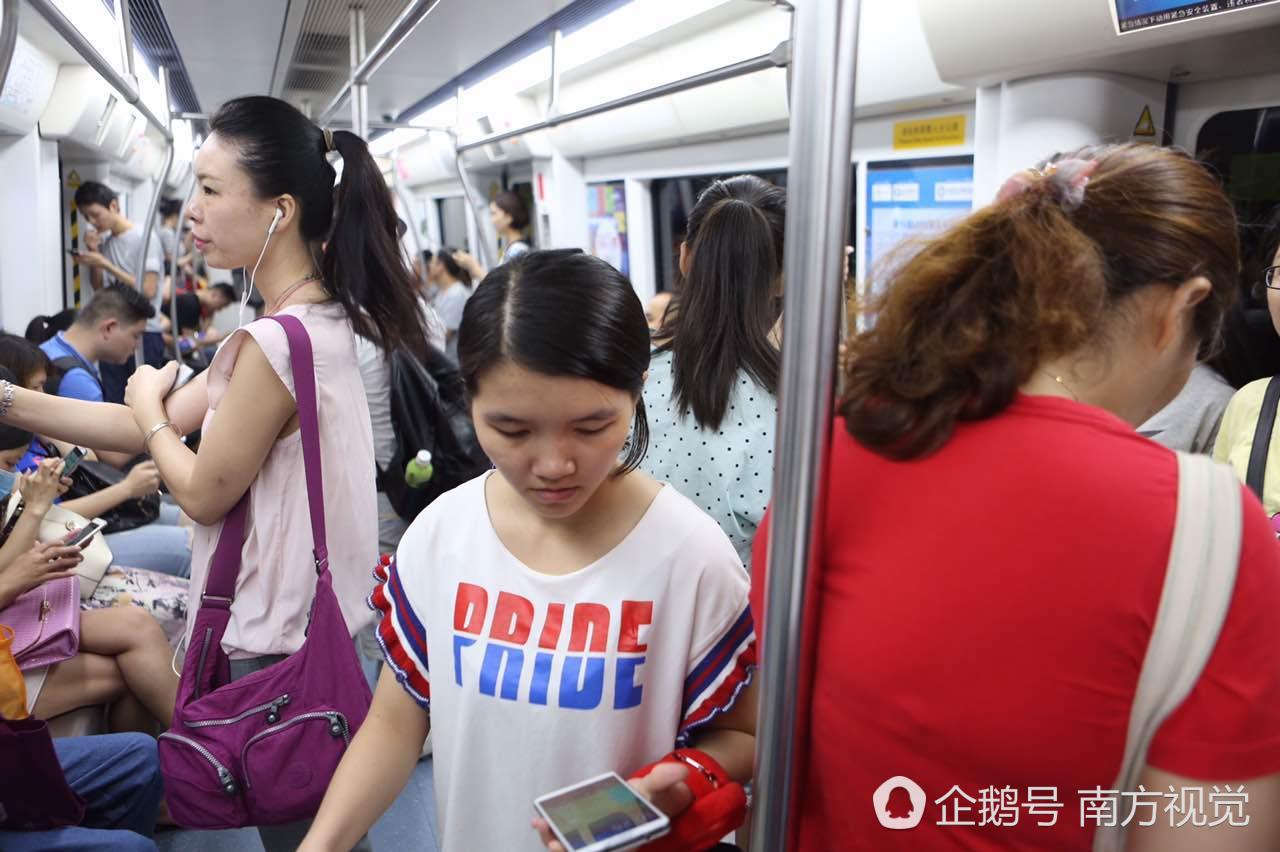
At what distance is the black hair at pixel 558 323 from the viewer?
1.00 m

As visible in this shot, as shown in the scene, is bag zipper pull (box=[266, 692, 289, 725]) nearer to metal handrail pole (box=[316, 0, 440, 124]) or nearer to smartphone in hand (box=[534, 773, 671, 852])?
smartphone in hand (box=[534, 773, 671, 852])

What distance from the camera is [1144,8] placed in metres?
2.22

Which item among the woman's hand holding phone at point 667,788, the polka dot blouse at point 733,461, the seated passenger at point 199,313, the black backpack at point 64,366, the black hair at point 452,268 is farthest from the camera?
the black hair at point 452,268

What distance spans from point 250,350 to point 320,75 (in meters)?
5.27

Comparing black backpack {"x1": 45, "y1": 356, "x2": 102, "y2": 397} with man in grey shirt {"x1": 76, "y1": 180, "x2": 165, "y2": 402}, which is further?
man in grey shirt {"x1": 76, "y1": 180, "x2": 165, "y2": 402}

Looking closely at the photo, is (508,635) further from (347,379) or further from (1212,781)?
(347,379)

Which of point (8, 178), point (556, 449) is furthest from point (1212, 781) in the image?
point (8, 178)

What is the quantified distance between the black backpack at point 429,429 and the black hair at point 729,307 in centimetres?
106

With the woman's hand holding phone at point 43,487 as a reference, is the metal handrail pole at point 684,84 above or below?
above

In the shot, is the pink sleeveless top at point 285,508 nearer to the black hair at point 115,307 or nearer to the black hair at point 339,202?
the black hair at point 339,202

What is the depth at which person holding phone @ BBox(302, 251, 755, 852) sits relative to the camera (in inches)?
39.9

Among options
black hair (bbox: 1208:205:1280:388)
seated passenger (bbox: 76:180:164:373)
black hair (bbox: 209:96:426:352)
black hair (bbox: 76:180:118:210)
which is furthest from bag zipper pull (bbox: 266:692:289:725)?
black hair (bbox: 76:180:118:210)

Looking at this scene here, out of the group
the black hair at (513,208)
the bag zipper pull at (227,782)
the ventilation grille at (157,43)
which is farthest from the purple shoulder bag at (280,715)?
the black hair at (513,208)

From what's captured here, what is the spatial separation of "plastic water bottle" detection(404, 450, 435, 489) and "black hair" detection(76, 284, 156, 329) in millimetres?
2447
